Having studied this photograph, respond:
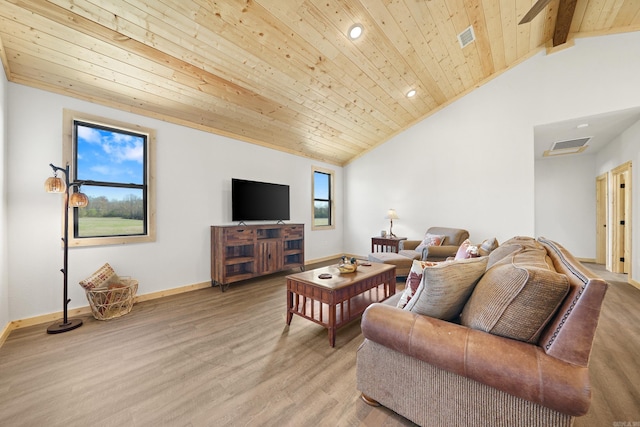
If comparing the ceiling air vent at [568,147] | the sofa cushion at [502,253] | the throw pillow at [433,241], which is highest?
the ceiling air vent at [568,147]

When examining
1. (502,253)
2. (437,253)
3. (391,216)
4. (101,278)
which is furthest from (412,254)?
(101,278)

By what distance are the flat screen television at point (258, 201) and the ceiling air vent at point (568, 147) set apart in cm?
540

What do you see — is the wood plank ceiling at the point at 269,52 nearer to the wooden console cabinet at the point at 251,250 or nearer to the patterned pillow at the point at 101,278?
the wooden console cabinet at the point at 251,250

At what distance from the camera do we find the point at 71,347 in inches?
83.5

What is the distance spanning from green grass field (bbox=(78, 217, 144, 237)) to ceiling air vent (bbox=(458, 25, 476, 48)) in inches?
196

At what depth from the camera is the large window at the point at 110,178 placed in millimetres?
2805

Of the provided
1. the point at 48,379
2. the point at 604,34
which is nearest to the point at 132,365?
the point at 48,379

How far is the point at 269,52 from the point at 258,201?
2.33 m

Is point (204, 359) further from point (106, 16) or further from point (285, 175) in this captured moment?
point (285, 175)

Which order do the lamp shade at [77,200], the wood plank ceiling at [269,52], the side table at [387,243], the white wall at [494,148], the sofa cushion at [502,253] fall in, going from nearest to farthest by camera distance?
1. the sofa cushion at [502,253]
2. the wood plank ceiling at [269,52]
3. the lamp shade at [77,200]
4. the white wall at [494,148]
5. the side table at [387,243]

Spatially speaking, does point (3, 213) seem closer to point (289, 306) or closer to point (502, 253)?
point (289, 306)

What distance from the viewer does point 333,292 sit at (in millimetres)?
2154

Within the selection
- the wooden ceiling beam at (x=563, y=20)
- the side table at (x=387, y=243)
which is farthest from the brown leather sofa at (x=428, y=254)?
the wooden ceiling beam at (x=563, y=20)

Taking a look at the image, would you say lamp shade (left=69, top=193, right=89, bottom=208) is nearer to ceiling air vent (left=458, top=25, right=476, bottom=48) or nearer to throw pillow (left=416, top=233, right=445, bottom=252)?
throw pillow (left=416, top=233, right=445, bottom=252)
